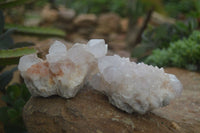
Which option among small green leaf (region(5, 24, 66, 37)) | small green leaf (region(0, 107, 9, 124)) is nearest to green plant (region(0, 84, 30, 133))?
small green leaf (region(0, 107, 9, 124))

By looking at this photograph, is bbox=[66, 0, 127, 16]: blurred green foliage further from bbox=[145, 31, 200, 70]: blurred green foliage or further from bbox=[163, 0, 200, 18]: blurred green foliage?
bbox=[145, 31, 200, 70]: blurred green foliage

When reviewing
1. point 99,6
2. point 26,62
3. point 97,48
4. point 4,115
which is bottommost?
point 99,6

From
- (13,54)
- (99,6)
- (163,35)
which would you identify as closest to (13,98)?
(13,54)

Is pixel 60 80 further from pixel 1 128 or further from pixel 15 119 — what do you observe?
pixel 1 128

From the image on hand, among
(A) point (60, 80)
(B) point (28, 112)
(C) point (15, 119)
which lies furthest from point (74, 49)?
(C) point (15, 119)

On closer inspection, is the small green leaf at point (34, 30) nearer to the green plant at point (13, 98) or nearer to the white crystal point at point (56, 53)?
the green plant at point (13, 98)

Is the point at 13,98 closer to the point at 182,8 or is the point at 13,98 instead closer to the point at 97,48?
the point at 97,48

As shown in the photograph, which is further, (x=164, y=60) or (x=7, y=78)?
(x=164, y=60)
